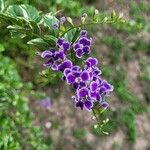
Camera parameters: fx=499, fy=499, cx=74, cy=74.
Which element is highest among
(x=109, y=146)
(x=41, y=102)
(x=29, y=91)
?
(x=29, y=91)

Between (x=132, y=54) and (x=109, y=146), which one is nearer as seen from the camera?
(x=109, y=146)

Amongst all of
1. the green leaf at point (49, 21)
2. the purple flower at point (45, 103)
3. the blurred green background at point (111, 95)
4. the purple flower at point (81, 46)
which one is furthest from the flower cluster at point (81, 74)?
the purple flower at point (45, 103)

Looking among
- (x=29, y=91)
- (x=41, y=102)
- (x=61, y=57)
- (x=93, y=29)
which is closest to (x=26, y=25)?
(x=61, y=57)

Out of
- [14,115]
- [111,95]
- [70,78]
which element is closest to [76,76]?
[70,78]

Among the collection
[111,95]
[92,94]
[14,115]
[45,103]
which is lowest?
[111,95]

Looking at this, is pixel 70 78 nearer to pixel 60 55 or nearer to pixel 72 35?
pixel 60 55

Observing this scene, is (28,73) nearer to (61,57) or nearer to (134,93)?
(134,93)

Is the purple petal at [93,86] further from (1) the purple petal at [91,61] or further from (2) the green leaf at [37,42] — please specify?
(2) the green leaf at [37,42]
